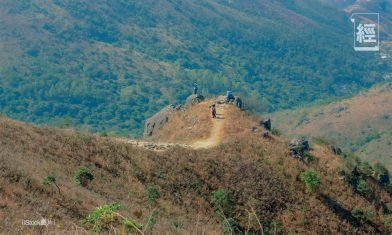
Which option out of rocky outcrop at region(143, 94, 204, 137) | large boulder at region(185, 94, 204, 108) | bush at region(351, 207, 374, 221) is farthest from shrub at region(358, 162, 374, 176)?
rocky outcrop at region(143, 94, 204, 137)

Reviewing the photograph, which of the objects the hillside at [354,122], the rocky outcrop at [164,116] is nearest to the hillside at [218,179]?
the rocky outcrop at [164,116]

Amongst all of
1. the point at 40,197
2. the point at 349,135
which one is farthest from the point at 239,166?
the point at 349,135

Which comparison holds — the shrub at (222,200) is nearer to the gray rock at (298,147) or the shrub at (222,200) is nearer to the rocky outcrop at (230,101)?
the gray rock at (298,147)

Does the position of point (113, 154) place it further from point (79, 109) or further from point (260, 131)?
point (79, 109)

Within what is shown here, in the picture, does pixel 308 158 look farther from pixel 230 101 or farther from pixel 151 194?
pixel 151 194

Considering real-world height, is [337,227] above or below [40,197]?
below

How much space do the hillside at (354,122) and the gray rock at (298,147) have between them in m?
80.1

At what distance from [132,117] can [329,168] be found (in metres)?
122

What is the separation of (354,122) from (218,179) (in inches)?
4409

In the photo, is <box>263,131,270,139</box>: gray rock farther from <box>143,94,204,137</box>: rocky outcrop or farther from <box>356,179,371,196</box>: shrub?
<box>143,94,204,137</box>: rocky outcrop

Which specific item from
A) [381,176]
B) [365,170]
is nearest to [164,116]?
[365,170]

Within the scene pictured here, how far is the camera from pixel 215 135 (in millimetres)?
34656

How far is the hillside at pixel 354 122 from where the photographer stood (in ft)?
402

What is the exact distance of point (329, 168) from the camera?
33.2 metres
